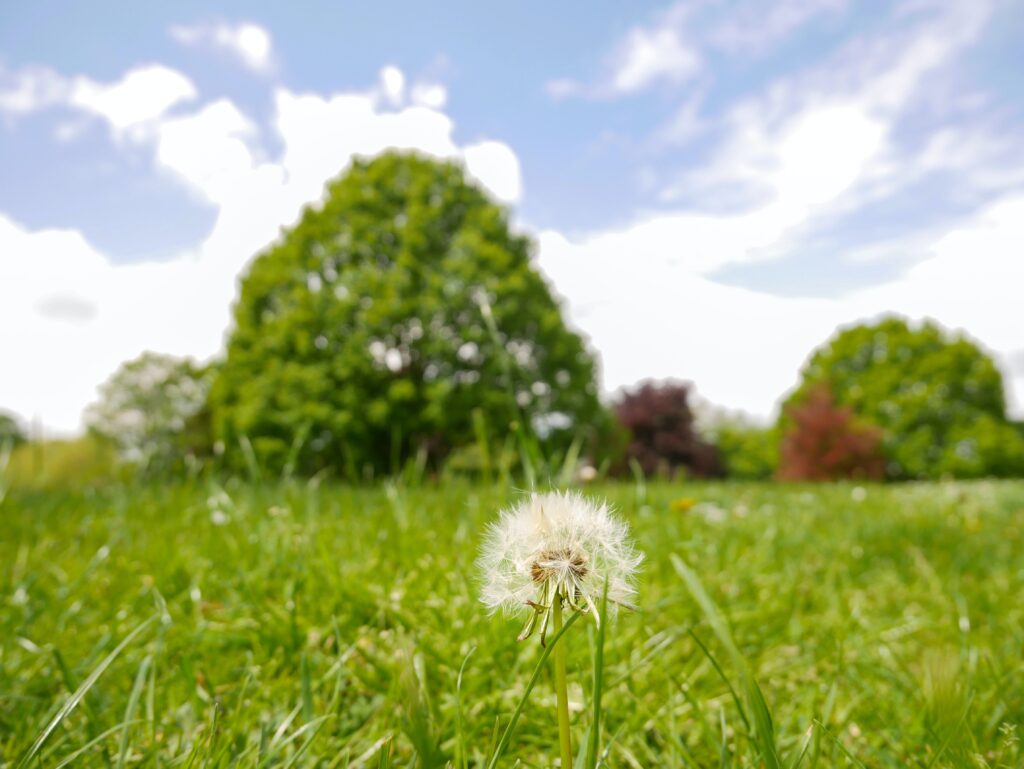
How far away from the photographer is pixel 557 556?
0.82m

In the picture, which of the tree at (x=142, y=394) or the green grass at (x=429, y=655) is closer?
the green grass at (x=429, y=655)

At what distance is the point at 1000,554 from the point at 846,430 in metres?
21.6

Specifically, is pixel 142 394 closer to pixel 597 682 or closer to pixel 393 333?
pixel 393 333

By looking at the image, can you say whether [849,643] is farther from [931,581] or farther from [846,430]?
[846,430]

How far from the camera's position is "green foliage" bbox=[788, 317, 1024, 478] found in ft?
99.1

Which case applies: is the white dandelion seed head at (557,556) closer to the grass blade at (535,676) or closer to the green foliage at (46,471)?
the grass blade at (535,676)

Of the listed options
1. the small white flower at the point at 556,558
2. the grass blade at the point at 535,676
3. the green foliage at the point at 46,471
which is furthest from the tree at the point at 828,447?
the grass blade at the point at 535,676

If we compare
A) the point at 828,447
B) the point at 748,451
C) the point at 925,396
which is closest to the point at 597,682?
the point at 828,447

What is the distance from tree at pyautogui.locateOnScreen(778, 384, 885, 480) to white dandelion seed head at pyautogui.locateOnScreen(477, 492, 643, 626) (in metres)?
25.1

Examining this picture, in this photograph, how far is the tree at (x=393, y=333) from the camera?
16469 millimetres

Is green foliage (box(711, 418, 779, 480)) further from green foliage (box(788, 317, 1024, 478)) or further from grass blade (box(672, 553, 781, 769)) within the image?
grass blade (box(672, 553, 781, 769))

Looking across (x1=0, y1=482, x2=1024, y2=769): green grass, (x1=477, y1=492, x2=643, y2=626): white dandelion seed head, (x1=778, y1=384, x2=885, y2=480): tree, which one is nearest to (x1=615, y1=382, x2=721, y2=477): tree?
(x1=778, y1=384, x2=885, y2=480): tree

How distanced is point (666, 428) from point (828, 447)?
261 inches

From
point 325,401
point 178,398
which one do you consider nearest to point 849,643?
point 325,401
